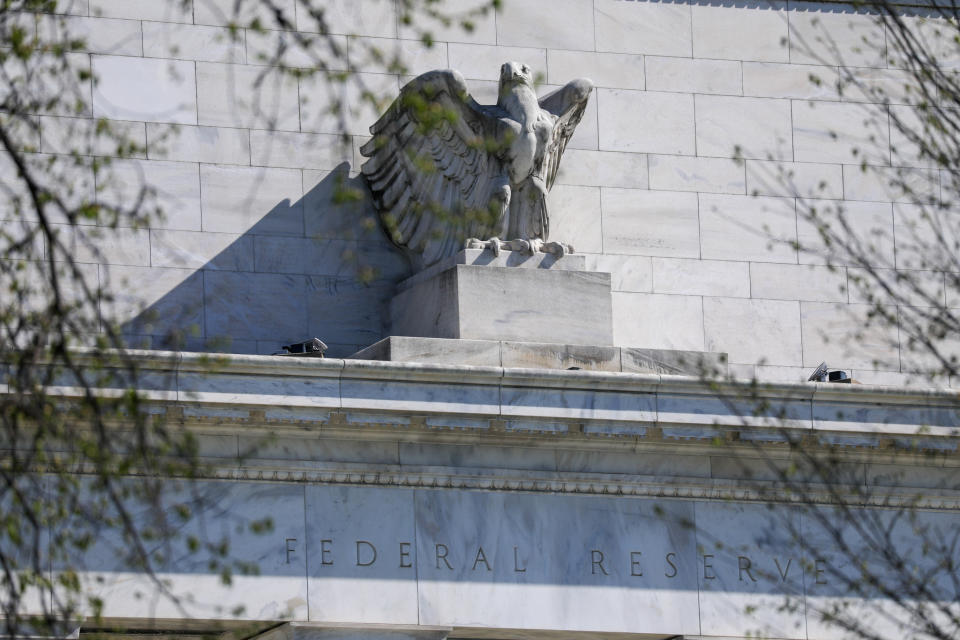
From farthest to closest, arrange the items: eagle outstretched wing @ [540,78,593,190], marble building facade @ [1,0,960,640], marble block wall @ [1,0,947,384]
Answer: eagle outstretched wing @ [540,78,593,190], marble block wall @ [1,0,947,384], marble building facade @ [1,0,960,640]

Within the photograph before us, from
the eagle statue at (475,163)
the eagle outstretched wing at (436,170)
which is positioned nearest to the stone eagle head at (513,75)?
the eagle statue at (475,163)

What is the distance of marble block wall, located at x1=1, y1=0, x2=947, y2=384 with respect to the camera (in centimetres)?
2820

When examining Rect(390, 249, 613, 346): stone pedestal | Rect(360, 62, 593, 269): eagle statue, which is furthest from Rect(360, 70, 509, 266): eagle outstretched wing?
Rect(390, 249, 613, 346): stone pedestal

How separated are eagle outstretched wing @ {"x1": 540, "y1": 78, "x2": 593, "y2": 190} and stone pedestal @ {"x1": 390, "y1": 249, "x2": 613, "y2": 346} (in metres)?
1.36

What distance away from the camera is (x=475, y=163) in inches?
1110

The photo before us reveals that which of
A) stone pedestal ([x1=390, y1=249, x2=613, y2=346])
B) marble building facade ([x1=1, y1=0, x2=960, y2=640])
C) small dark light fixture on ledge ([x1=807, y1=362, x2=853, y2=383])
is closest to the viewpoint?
marble building facade ([x1=1, y1=0, x2=960, y2=640])

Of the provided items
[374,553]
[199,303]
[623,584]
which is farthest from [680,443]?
[199,303]

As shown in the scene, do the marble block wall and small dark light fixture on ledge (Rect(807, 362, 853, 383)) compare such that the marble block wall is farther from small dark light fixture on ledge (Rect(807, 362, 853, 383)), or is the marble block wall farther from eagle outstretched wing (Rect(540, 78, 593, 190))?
eagle outstretched wing (Rect(540, 78, 593, 190))

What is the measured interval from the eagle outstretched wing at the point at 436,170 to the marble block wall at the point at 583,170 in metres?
0.46

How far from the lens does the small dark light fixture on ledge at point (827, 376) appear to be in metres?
28.8

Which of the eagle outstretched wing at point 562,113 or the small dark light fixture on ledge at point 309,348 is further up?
the eagle outstretched wing at point 562,113

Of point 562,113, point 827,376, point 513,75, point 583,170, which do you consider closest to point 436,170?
point 513,75

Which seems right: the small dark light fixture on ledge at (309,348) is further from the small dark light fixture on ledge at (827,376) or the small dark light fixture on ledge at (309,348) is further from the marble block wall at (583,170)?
the small dark light fixture on ledge at (827,376)

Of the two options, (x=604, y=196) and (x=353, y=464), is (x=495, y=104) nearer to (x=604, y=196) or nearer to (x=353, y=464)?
(x=604, y=196)
